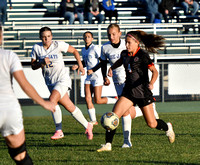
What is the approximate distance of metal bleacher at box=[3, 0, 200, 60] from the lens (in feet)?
65.4

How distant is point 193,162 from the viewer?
6.55 metres

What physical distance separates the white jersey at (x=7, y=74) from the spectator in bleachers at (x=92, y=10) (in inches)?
653

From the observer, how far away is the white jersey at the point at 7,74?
450 cm

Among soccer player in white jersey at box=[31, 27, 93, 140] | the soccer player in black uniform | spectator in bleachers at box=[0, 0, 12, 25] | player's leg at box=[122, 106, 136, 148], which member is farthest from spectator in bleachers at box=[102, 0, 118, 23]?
the soccer player in black uniform

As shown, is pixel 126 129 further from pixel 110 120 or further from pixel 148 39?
pixel 148 39

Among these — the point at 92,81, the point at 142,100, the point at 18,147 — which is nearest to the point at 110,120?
the point at 142,100

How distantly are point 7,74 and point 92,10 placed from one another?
1689 centimetres

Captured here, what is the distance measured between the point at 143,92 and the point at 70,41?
45.2 ft

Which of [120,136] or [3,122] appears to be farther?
[120,136]

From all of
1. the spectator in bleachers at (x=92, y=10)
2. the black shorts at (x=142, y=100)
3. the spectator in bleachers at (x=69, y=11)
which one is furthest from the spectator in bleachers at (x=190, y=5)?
the black shorts at (x=142, y=100)

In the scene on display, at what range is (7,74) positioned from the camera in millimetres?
4547

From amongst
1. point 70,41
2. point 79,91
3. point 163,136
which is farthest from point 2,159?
point 70,41

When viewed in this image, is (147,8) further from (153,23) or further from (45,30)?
(45,30)

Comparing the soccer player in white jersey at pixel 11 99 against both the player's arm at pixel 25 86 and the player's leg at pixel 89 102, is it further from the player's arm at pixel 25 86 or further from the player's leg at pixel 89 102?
the player's leg at pixel 89 102
